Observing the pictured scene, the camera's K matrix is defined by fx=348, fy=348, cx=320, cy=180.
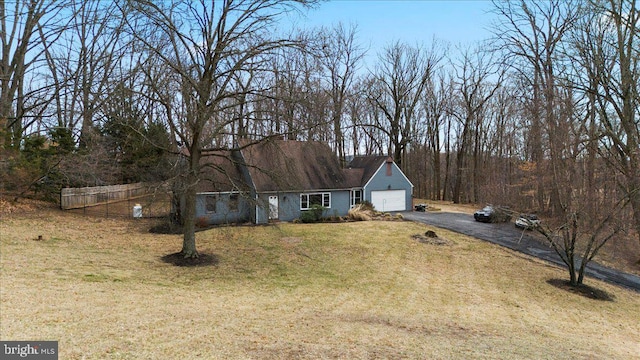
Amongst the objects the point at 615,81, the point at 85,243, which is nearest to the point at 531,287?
the point at 615,81

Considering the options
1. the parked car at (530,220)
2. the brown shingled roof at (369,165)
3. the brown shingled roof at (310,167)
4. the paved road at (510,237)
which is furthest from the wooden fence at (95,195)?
the paved road at (510,237)

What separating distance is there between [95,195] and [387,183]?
68.9 feet

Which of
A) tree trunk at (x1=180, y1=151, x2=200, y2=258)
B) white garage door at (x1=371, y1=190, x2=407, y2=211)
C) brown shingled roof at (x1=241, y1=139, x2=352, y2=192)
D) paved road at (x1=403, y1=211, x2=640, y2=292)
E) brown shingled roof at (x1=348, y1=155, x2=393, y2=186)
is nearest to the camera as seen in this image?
tree trunk at (x1=180, y1=151, x2=200, y2=258)

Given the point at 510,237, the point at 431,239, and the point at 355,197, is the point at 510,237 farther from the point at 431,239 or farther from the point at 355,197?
the point at 355,197

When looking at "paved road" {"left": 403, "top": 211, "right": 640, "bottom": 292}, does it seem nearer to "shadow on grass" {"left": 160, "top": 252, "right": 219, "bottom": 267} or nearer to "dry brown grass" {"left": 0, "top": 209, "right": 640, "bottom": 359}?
"dry brown grass" {"left": 0, "top": 209, "right": 640, "bottom": 359}

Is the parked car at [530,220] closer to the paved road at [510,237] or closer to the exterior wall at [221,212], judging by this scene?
the paved road at [510,237]

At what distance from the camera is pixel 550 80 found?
17.8 m

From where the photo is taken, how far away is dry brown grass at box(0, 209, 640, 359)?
6.12m

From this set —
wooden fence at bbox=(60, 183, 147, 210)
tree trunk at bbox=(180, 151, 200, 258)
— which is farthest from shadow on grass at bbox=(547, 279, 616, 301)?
wooden fence at bbox=(60, 183, 147, 210)

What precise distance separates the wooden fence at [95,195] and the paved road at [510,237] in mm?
19023

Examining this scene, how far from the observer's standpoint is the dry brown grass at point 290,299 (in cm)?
612

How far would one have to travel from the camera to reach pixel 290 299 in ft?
34.0

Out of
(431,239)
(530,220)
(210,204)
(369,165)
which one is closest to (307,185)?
(369,165)

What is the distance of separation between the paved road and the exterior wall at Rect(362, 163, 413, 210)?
6.91 ft
